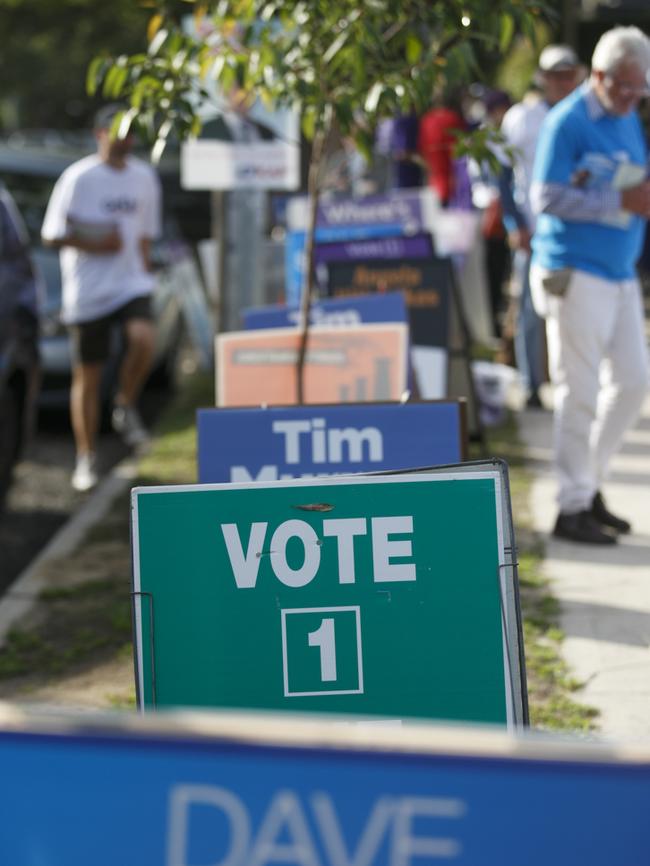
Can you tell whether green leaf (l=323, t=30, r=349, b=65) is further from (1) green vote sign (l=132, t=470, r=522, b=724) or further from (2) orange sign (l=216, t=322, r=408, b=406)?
(1) green vote sign (l=132, t=470, r=522, b=724)

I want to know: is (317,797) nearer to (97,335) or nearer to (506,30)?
(506,30)

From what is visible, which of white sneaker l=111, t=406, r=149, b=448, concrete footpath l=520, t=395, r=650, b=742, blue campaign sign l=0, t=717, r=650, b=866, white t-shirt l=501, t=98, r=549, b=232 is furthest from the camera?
white sneaker l=111, t=406, r=149, b=448

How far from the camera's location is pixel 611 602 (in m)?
6.09

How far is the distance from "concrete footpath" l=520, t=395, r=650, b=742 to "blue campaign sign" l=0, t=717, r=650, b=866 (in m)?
2.10

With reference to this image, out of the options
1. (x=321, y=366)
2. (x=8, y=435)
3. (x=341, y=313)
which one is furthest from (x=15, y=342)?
(x=321, y=366)

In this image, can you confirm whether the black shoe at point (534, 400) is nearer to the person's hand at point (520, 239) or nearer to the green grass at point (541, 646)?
the person's hand at point (520, 239)

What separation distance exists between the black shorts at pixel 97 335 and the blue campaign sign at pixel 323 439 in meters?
3.84

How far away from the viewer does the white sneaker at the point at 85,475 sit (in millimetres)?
8906

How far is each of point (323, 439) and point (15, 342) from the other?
10.4ft

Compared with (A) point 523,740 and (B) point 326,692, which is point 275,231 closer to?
(B) point 326,692

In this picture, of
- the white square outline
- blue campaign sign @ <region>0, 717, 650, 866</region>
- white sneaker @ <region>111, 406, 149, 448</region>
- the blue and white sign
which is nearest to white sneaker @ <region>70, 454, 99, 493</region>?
white sneaker @ <region>111, 406, 149, 448</region>

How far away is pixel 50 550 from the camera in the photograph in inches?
296

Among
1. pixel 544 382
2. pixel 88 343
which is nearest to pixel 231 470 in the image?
pixel 88 343

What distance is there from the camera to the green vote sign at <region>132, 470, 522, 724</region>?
3562 millimetres
